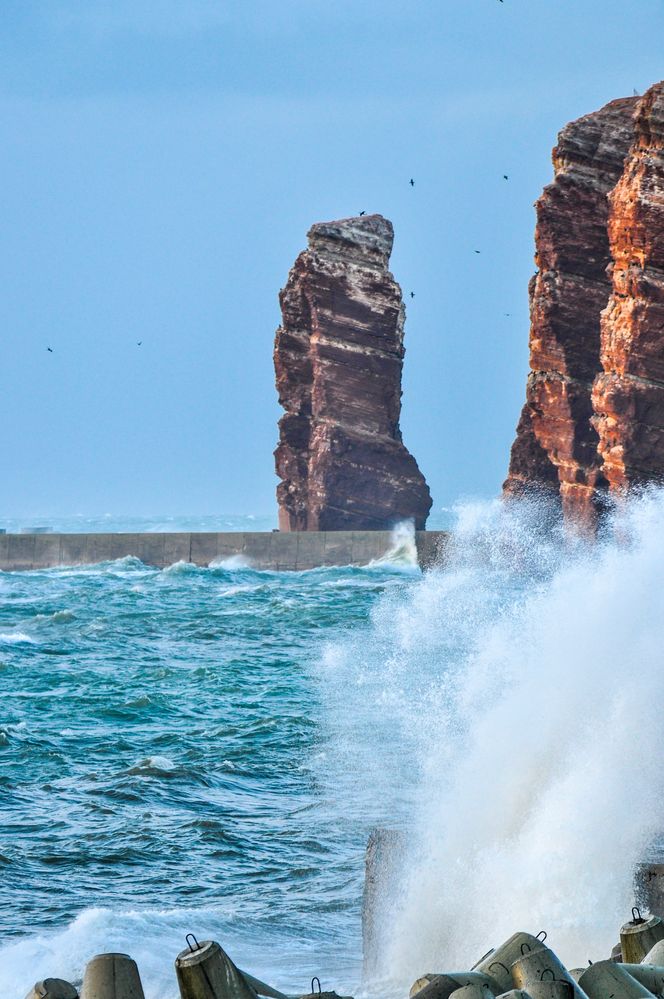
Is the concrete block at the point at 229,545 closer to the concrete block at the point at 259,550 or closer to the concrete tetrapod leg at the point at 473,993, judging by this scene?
the concrete block at the point at 259,550

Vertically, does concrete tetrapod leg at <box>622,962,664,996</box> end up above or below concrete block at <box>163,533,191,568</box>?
below

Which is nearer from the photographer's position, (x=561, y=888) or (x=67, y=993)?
(x=67, y=993)

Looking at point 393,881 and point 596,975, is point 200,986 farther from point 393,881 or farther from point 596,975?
point 393,881

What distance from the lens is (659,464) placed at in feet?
126

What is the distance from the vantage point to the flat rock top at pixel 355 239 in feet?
176

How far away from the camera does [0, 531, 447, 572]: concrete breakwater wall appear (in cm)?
4969

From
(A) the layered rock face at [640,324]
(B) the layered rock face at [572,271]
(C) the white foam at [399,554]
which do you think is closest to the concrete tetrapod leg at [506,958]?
(A) the layered rock face at [640,324]

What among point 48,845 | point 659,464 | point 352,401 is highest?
point 352,401

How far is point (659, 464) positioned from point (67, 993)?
3404 centimetres

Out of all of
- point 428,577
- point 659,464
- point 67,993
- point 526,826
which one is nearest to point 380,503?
point 428,577

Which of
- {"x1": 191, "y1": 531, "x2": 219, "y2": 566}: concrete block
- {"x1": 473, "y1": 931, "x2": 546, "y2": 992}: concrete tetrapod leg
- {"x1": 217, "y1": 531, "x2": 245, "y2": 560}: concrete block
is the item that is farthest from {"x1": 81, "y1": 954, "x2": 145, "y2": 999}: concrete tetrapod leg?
{"x1": 191, "y1": 531, "x2": 219, "y2": 566}: concrete block

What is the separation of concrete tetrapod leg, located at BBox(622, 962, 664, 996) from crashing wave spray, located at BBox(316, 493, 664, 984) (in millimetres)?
1595

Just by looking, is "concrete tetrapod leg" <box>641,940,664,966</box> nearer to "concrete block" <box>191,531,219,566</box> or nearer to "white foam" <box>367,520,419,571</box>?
"white foam" <box>367,520,419,571</box>

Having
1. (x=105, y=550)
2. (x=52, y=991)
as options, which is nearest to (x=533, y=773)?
(x=52, y=991)
